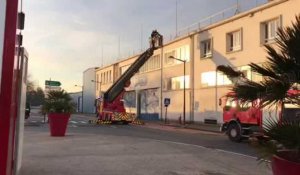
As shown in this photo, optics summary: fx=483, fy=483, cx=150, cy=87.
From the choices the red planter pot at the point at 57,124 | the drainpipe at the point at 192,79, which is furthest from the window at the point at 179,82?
the red planter pot at the point at 57,124

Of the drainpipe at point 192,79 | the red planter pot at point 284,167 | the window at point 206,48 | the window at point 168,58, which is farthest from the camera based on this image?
the window at point 168,58

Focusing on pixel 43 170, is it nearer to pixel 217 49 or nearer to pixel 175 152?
pixel 175 152

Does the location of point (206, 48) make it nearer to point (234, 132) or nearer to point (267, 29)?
point (267, 29)

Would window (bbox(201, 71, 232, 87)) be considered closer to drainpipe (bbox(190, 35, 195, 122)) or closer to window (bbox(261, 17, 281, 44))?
drainpipe (bbox(190, 35, 195, 122))

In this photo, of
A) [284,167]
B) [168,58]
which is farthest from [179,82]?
[284,167]

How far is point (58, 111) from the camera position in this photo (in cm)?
2244

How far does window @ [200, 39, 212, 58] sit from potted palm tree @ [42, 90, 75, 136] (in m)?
27.2

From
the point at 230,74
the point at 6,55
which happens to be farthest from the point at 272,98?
the point at 6,55

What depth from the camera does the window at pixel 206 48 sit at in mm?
48000

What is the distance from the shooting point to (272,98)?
247 inches

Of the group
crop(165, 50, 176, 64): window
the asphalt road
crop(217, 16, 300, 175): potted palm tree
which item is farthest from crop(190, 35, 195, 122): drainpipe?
crop(217, 16, 300, 175): potted palm tree

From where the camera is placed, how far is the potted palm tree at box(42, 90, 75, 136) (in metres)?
21.8

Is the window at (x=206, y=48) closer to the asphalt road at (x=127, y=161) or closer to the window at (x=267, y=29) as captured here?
the window at (x=267, y=29)

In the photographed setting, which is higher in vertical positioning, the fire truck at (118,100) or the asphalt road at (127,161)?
the fire truck at (118,100)
